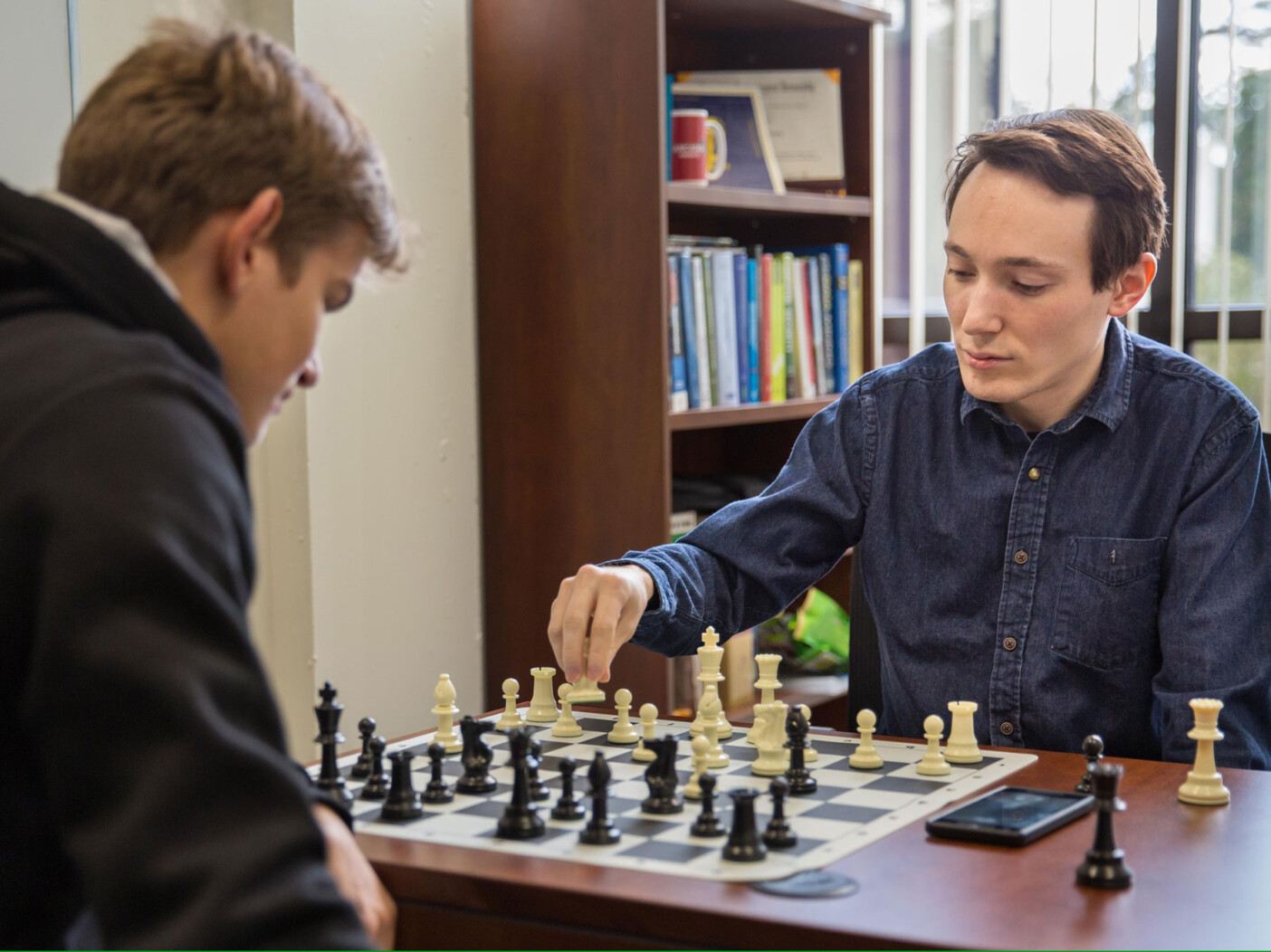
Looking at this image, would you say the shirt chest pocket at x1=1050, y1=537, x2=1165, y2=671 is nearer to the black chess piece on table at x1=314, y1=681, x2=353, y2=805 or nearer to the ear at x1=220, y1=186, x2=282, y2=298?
the black chess piece on table at x1=314, y1=681, x2=353, y2=805

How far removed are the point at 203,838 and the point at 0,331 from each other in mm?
355

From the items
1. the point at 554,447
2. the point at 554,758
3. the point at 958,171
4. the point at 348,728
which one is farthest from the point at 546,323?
the point at 554,758

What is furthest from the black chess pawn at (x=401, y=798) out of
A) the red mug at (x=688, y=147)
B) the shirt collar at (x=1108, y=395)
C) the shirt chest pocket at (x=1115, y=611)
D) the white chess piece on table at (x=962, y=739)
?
the red mug at (x=688, y=147)

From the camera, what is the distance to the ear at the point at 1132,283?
6.01 feet

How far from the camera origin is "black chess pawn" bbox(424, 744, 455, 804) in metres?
1.28

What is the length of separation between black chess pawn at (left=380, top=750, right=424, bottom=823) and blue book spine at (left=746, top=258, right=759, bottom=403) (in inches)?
75.6

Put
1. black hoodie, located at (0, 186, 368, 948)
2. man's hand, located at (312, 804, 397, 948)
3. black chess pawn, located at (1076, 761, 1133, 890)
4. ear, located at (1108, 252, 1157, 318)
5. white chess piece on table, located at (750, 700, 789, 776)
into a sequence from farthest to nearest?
1. ear, located at (1108, 252, 1157, 318)
2. white chess piece on table, located at (750, 700, 789, 776)
3. black chess pawn, located at (1076, 761, 1133, 890)
4. man's hand, located at (312, 804, 397, 948)
5. black hoodie, located at (0, 186, 368, 948)

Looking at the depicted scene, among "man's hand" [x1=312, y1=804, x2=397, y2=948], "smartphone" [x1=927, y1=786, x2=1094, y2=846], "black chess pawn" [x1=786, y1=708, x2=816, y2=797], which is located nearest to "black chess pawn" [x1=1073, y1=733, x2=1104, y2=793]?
"smartphone" [x1=927, y1=786, x2=1094, y2=846]

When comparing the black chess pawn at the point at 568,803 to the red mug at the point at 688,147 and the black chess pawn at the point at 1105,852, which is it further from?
the red mug at the point at 688,147

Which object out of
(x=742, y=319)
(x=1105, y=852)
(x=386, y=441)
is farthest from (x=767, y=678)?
(x=742, y=319)

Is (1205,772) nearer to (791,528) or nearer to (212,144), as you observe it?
(791,528)

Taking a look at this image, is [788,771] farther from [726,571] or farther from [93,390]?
[93,390]

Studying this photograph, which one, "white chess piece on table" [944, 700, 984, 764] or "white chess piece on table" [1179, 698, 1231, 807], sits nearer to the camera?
"white chess piece on table" [1179, 698, 1231, 807]

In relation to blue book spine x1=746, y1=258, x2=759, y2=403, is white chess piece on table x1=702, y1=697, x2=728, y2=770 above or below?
below
